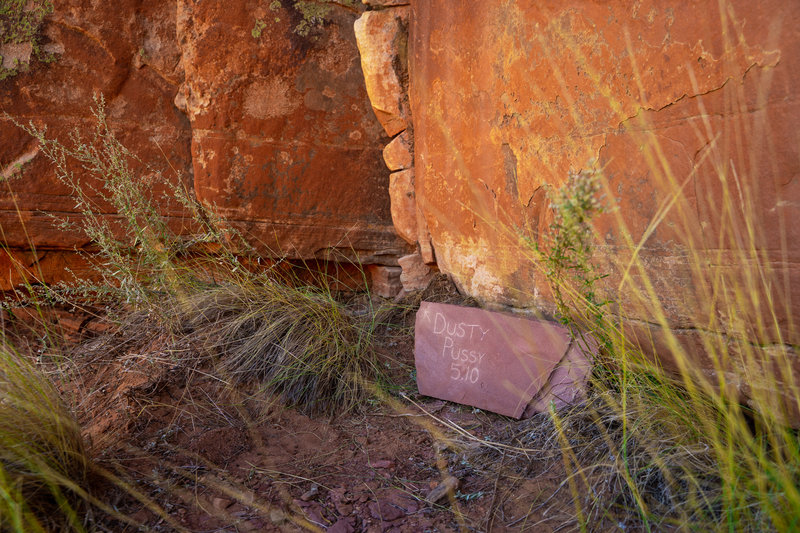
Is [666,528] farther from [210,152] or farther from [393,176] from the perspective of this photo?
[210,152]

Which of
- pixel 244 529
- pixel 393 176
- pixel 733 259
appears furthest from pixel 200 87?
pixel 733 259

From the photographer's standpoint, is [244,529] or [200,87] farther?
[200,87]

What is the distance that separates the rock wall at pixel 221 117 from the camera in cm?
319

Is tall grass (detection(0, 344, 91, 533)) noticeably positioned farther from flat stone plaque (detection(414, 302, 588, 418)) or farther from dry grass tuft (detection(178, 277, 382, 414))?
flat stone plaque (detection(414, 302, 588, 418))

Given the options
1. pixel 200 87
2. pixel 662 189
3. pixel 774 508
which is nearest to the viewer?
pixel 774 508

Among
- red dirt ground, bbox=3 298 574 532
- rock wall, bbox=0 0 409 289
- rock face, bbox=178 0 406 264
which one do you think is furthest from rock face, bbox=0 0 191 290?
red dirt ground, bbox=3 298 574 532

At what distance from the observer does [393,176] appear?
11.1ft

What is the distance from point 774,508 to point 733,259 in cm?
69

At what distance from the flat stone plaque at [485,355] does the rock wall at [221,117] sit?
39.8 inches

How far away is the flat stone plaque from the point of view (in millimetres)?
2186

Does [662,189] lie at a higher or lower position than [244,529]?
higher

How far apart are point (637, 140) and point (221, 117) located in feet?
7.39

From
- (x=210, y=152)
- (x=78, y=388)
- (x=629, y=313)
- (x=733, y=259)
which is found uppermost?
(x=210, y=152)

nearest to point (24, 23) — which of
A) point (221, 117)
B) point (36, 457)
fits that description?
point (221, 117)
